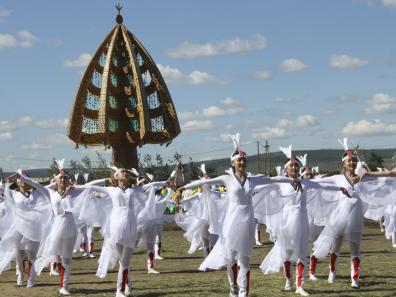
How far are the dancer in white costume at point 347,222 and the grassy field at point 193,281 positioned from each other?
479 millimetres

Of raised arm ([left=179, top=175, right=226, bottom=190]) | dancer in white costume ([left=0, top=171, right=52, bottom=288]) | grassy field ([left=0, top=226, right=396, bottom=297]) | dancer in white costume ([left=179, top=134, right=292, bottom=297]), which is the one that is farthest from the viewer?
dancer in white costume ([left=0, top=171, right=52, bottom=288])

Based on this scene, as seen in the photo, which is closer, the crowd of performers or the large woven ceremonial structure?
the crowd of performers

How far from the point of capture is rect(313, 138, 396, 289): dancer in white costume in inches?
479

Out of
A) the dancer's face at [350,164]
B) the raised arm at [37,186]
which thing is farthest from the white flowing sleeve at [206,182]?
the raised arm at [37,186]

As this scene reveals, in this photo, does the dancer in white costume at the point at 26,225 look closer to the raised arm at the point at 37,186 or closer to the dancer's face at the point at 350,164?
the raised arm at the point at 37,186

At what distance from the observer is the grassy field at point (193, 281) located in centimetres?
1188

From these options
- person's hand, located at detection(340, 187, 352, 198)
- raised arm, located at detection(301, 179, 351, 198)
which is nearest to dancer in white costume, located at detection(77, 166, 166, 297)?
raised arm, located at detection(301, 179, 351, 198)

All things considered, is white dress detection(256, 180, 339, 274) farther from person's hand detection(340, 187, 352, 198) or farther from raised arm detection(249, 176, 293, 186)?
raised arm detection(249, 176, 293, 186)

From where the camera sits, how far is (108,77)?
40469 mm

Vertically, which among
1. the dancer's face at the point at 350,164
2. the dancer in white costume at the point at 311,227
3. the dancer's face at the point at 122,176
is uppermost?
the dancer's face at the point at 350,164

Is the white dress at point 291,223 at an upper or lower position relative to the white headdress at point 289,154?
lower

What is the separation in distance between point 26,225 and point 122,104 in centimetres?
2783

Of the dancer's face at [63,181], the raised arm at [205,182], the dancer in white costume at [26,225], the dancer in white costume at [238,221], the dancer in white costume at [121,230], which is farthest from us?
the dancer in white costume at [26,225]

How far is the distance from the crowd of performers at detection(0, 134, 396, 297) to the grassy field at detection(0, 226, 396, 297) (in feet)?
1.11
